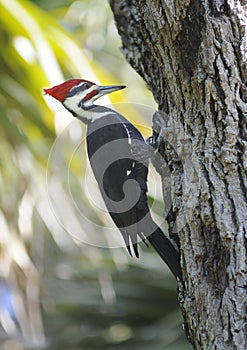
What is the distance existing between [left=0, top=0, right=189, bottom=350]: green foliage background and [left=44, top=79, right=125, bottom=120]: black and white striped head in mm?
51

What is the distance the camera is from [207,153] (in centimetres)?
205

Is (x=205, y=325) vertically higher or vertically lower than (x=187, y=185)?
lower

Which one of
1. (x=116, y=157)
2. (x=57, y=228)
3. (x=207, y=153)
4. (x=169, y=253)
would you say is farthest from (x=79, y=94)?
(x=207, y=153)

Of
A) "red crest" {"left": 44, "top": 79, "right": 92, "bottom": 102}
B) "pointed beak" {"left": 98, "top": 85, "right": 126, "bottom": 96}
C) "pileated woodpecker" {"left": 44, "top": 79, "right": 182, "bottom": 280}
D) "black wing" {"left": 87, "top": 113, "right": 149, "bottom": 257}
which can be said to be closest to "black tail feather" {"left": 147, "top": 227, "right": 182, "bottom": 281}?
"pileated woodpecker" {"left": 44, "top": 79, "right": 182, "bottom": 280}

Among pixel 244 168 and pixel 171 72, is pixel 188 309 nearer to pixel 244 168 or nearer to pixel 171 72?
pixel 244 168

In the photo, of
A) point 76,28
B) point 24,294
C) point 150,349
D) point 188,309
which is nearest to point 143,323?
point 150,349

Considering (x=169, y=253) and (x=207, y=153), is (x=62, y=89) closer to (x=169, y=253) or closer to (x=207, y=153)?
(x=169, y=253)

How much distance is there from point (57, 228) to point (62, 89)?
0.82m

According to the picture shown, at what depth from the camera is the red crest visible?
2.93 meters

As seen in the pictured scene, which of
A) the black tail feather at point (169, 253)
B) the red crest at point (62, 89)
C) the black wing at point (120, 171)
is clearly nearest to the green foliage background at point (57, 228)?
the red crest at point (62, 89)

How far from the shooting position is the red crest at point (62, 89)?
2932 mm

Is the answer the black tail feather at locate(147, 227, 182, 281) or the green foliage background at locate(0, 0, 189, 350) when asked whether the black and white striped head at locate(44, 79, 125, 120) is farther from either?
the black tail feather at locate(147, 227, 182, 281)

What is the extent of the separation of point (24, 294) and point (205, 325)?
1.59 m

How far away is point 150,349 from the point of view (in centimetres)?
366
